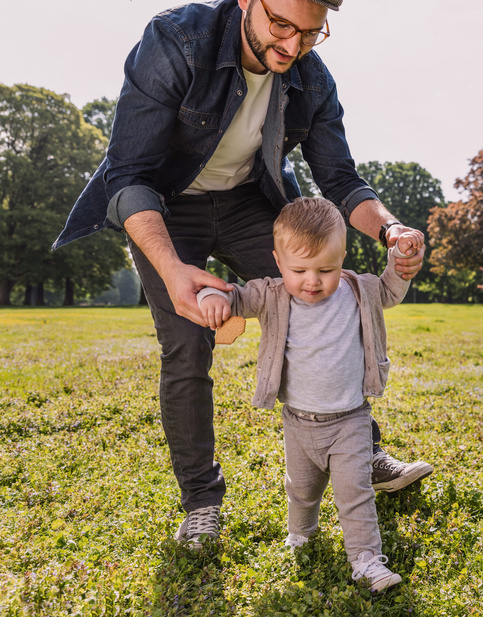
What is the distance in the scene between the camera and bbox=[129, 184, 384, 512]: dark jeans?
3070 mm

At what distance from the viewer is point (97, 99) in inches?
1954

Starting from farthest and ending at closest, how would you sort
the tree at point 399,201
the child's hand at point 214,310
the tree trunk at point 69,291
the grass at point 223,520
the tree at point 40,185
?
the tree at point 399,201, the tree trunk at point 69,291, the tree at point 40,185, the grass at point 223,520, the child's hand at point 214,310

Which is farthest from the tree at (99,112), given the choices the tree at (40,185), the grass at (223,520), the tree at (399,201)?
the grass at (223,520)

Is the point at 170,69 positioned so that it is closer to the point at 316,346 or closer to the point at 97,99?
the point at 316,346

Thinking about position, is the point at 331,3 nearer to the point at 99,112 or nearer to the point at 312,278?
the point at 312,278

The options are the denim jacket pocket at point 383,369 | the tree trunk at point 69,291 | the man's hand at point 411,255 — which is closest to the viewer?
the man's hand at point 411,255

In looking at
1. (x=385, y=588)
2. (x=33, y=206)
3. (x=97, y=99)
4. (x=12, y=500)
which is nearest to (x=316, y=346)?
(x=385, y=588)

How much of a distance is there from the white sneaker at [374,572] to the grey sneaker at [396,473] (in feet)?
2.48

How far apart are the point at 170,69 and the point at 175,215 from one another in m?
0.84

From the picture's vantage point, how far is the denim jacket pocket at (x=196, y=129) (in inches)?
118

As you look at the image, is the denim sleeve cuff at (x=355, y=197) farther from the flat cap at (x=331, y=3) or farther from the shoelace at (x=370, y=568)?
the shoelace at (x=370, y=568)

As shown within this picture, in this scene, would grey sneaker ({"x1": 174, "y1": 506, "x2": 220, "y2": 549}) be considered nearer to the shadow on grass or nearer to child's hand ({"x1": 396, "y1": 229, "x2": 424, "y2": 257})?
the shadow on grass

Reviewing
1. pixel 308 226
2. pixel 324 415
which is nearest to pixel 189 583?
pixel 324 415

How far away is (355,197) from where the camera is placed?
10.8 feet
